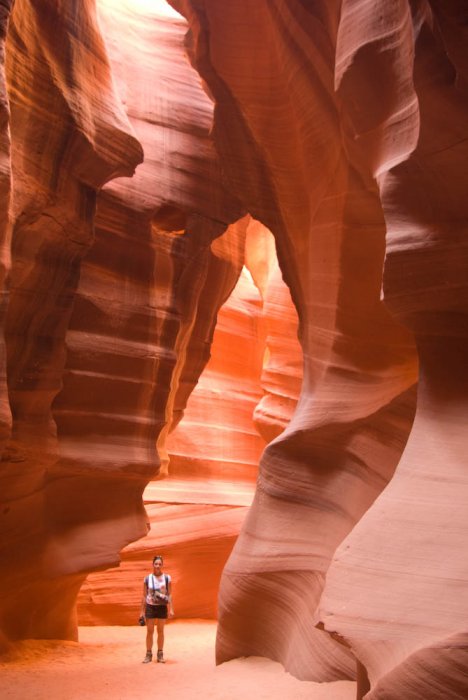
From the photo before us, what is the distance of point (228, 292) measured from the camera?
1206cm

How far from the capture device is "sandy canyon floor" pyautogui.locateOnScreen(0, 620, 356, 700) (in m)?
6.26

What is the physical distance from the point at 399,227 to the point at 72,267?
409cm

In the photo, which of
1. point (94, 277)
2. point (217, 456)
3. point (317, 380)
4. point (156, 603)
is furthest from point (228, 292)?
point (156, 603)

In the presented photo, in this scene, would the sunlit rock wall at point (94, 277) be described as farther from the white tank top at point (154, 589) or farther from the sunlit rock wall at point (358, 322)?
the sunlit rock wall at point (358, 322)

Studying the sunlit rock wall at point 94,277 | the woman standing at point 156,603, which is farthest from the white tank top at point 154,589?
the sunlit rock wall at point 94,277

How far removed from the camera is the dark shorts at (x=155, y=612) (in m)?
8.42

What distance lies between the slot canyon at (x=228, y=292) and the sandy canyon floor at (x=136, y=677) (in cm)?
24

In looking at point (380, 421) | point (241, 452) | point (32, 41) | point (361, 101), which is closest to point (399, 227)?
point (361, 101)

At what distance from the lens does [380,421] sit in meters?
6.89

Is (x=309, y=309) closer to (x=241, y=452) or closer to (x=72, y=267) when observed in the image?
(x=72, y=267)

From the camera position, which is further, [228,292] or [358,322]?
[228,292]

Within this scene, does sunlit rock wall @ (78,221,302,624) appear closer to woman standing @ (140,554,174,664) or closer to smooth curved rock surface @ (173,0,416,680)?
smooth curved rock surface @ (173,0,416,680)

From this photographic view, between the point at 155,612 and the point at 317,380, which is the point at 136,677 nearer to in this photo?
the point at 155,612

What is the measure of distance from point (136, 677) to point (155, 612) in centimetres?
85
